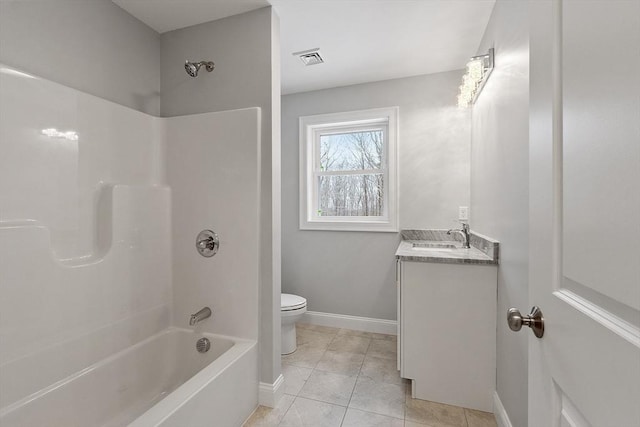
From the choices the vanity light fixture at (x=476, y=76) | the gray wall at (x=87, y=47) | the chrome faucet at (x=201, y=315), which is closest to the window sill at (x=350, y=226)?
the vanity light fixture at (x=476, y=76)

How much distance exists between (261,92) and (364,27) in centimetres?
90

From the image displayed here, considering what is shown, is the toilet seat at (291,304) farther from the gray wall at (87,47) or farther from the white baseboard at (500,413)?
the gray wall at (87,47)

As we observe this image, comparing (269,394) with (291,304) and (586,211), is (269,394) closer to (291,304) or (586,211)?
(291,304)

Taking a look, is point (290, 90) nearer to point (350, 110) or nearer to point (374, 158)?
point (350, 110)

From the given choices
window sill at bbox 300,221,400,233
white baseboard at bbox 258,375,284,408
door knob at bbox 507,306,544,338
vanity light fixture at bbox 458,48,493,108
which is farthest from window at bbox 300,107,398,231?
door knob at bbox 507,306,544,338

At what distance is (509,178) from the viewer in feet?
4.65

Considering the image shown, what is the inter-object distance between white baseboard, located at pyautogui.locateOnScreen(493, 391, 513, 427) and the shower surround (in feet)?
4.52

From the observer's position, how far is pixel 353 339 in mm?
2566

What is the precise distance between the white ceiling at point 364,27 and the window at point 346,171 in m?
0.49

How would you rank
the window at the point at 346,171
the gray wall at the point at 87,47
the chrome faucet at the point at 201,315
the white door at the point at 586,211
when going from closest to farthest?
the white door at the point at 586,211
the gray wall at the point at 87,47
the chrome faucet at the point at 201,315
the window at the point at 346,171

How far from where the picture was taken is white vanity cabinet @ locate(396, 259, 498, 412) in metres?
1.65

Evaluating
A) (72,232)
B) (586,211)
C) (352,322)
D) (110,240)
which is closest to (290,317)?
(352,322)

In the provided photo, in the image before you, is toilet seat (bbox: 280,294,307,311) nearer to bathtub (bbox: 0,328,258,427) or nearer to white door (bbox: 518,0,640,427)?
bathtub (bbox: 0,328,258,427)

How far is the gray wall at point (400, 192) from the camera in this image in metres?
2.53
